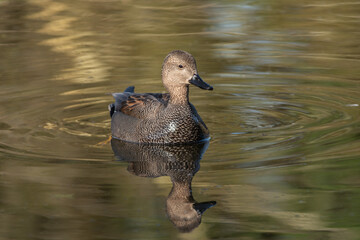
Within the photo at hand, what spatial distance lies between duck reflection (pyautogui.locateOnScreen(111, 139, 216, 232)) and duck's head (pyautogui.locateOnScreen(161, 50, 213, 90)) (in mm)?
861

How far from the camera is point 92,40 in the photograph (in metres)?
16.5

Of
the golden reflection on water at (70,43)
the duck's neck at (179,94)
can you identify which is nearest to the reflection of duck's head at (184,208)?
the duck's neck at (179,94)

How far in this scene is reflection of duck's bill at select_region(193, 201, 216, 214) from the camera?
696 centimetres

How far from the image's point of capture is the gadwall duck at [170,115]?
957 centimetres

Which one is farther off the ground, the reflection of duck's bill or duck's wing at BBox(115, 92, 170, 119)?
duck's wing at BBox(115, 92, 170, 119)

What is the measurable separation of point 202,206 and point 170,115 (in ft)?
9.20

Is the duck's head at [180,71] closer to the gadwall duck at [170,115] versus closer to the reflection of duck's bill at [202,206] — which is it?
the gadwall duck at [170,115]

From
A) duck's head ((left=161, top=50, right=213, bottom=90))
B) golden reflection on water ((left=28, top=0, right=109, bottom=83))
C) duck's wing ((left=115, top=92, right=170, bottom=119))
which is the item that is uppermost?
duck's head ((left=161, top=50, right=213, bottom=90))

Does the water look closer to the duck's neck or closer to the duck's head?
the duck's neck

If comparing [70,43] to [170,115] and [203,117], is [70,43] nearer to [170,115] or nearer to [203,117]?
[203,117]

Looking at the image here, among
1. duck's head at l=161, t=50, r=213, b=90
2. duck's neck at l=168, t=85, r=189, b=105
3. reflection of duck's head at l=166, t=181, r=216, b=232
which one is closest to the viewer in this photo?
reflection of duck's head at l=166, t=181, r=216, b=232

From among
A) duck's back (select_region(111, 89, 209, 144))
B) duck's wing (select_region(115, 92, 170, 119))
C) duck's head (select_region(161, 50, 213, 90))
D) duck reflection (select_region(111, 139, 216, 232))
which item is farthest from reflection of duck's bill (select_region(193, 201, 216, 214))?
duck's wing (select_region(115, 92, 170, 119))

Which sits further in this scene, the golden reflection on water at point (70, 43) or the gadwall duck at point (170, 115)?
the golden reflection on water at point (70, 43)

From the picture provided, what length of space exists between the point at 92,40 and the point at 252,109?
6.50 metres
